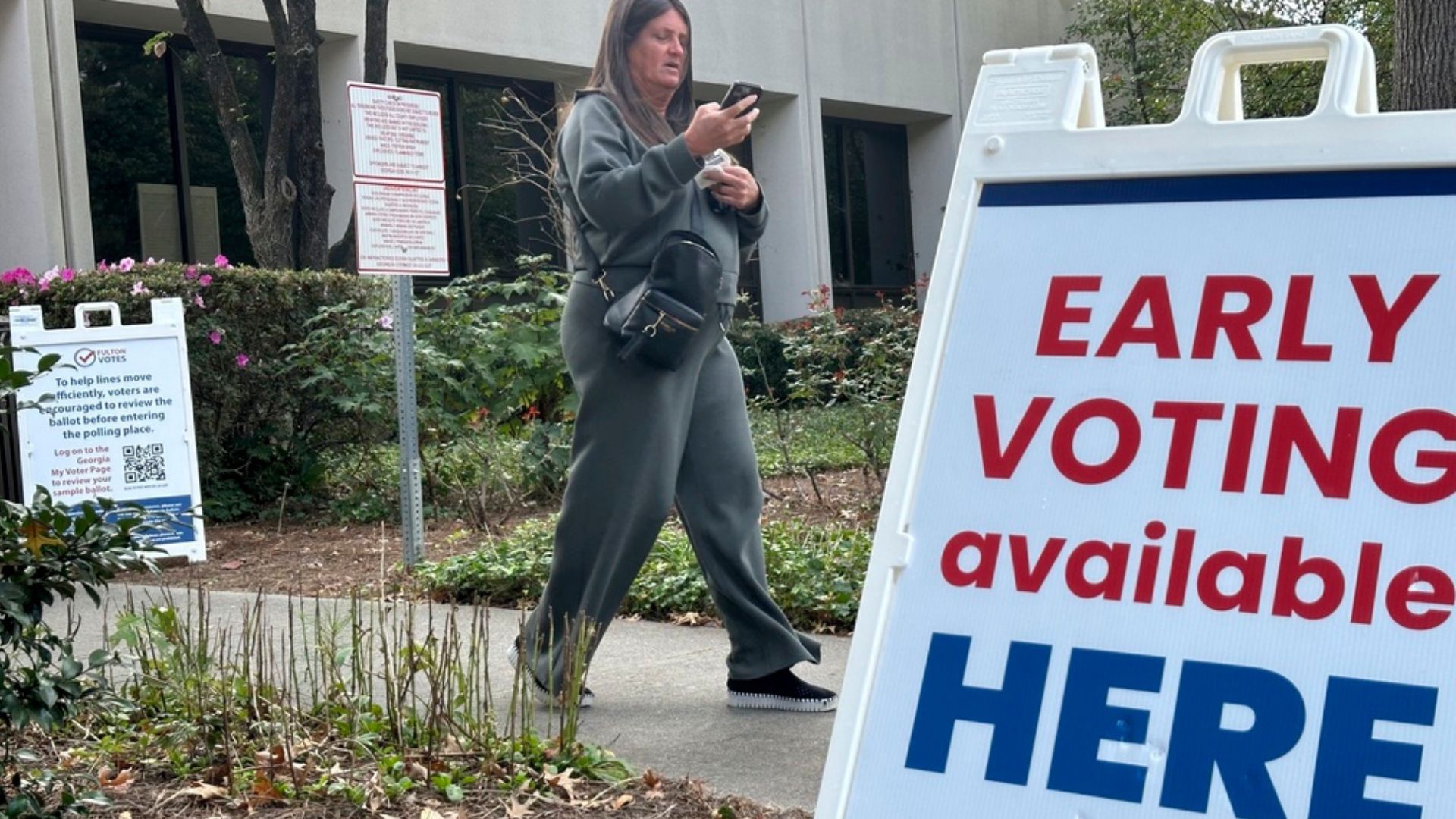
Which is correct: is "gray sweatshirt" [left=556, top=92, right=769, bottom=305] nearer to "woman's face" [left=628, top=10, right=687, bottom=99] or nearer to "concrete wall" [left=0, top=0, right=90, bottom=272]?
"woman's face" [left=628, top=10, right=687, bottom=99]

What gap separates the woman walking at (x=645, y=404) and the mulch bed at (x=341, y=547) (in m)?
2.62

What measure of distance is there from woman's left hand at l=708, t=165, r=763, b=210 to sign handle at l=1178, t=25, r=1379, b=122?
7.12ft

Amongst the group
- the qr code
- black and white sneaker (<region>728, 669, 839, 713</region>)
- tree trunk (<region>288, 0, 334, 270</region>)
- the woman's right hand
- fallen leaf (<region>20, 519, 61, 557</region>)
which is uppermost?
tree trunk (<region>288, 0, 334, 270</region>)

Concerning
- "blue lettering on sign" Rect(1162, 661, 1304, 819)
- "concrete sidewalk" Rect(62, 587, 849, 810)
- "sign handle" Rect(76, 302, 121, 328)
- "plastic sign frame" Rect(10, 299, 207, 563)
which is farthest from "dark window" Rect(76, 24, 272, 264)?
"blue lettering on sign" Rect(1162, 661, 1304, 819)

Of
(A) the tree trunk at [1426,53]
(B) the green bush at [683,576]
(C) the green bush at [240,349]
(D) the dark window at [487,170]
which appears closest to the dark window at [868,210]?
(D) the dark window at [487,170]

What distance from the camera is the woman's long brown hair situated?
14.4 ft

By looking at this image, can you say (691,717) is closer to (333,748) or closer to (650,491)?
(650,491)

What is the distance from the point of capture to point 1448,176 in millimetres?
1981

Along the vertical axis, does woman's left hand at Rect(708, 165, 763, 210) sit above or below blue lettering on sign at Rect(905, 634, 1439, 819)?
above

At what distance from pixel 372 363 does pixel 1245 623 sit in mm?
8816

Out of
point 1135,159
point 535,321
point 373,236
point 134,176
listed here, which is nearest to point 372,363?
point 535,321

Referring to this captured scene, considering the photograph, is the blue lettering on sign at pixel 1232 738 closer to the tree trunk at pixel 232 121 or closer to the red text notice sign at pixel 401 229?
the red text notice sign at pixel 401 229

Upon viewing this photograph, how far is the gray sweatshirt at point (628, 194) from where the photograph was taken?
4113mm

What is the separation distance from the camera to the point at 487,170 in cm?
1808
